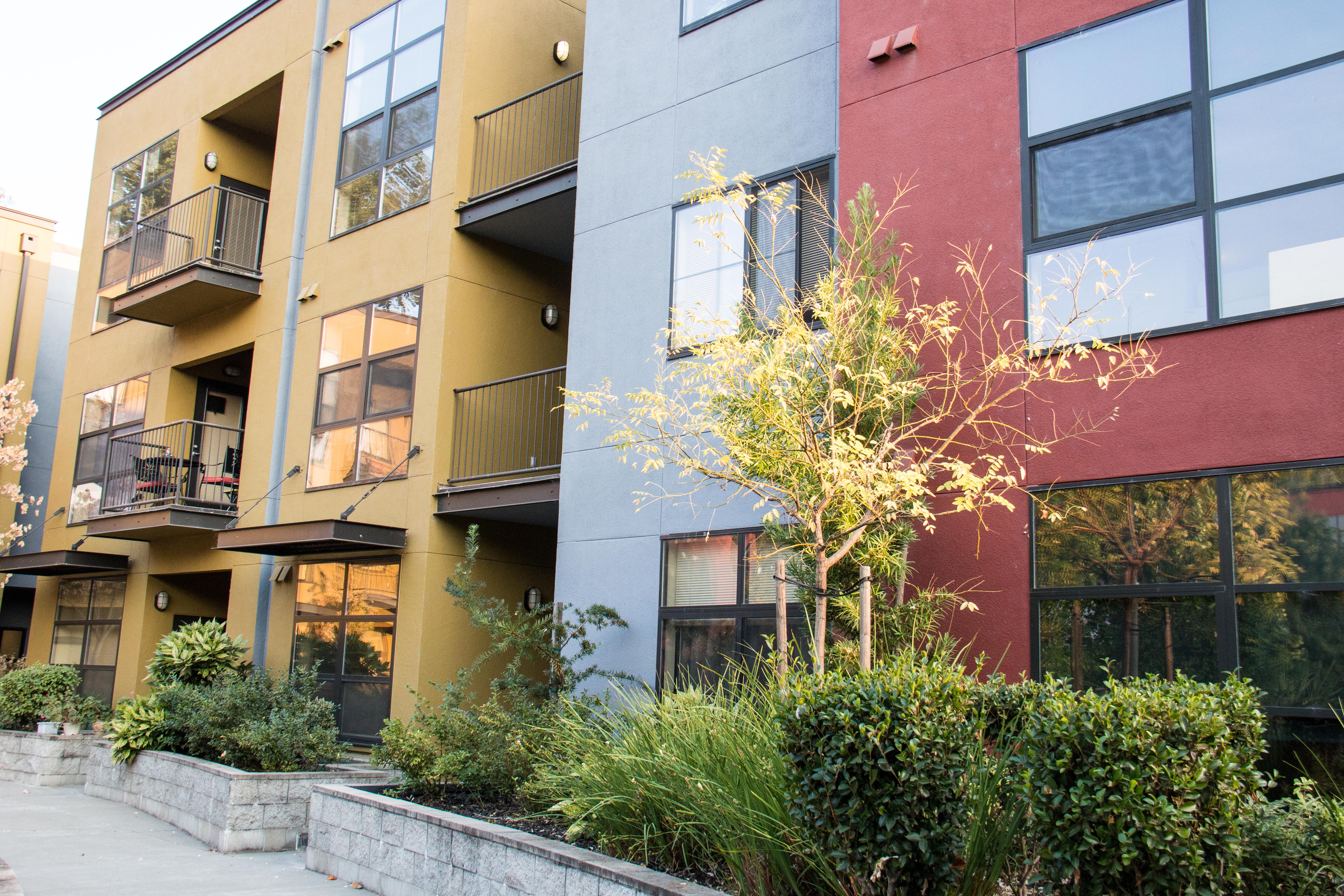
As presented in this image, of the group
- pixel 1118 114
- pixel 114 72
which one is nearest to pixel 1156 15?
pixel 1118 114

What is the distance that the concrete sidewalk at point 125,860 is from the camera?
739 centimetres

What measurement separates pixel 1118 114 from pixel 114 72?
18063 millimetres

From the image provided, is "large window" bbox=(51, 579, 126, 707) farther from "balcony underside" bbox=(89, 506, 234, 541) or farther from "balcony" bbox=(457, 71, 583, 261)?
"balcony" bbox=(457, 71, 583, 261)

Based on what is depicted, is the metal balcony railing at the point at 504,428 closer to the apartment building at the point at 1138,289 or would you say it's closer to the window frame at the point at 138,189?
the apartment building at the point at 1138,289

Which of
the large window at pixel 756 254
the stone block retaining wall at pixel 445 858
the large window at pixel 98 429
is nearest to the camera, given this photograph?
the stone block retaining wall at pixel 445 858

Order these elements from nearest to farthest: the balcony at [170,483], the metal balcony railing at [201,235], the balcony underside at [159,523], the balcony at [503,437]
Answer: the balcony at [503,437], the balcony underside at [159,523], the balcony at [170,483], the metal balcony railing at [201,235]

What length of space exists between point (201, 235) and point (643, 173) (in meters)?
8.60

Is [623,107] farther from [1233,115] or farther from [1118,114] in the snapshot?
[1233,115]

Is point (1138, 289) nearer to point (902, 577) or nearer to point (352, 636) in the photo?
point (902, 577)

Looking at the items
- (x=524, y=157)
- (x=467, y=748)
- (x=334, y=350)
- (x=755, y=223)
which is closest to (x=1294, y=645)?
(x=755, y=223)

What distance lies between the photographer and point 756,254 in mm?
8141

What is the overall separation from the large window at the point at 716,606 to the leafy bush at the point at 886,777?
3284 mm

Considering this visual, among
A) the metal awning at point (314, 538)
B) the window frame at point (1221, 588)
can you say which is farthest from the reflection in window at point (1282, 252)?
the metal awning at point (314, 538)

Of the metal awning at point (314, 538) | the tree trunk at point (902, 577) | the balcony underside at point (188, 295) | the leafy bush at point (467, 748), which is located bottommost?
the leafy bush at point (467, 748)
